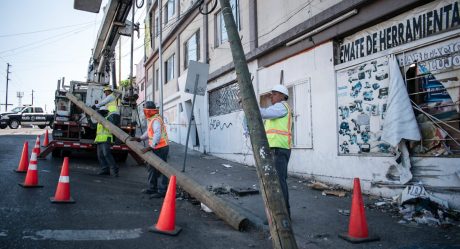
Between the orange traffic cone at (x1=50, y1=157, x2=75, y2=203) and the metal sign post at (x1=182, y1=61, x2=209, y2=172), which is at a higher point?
the metal sign post at (x1=182, y1=61, x2=209, y2=172)

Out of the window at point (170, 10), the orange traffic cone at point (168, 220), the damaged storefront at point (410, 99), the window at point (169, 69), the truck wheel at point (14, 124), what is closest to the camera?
the orange traffic cone at point (168, 220)

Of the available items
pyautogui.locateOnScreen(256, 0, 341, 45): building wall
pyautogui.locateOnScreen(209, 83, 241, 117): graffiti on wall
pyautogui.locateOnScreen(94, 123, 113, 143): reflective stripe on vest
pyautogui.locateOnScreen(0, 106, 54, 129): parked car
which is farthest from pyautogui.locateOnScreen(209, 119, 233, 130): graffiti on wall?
pyautogui.locateOnScreen(0, 106, 54, 129): parked car

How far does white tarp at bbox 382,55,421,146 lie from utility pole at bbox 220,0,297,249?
12.1 feet

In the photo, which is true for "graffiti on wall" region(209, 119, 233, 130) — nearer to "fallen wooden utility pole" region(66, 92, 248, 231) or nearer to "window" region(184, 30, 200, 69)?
"window" region(184, 30, 200, 69)

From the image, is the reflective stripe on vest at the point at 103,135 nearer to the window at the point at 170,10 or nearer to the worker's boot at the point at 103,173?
the worker's boot at the point at 103,173

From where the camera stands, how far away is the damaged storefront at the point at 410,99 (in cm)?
573

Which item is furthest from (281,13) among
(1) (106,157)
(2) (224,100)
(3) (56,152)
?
(3) (56,152)

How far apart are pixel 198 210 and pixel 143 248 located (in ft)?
6.62

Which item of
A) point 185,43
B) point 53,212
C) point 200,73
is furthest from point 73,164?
point 185,43

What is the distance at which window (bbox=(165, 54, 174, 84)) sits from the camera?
20.2m

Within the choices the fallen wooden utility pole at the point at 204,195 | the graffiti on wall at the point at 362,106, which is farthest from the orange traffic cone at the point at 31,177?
the graffiti on wall at the point at 362,106

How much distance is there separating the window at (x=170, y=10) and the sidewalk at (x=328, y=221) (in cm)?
1394

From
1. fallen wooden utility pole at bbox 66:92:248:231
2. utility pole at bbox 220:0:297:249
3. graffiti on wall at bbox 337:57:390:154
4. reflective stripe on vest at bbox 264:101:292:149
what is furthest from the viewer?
graffiti on wall at bbox 337:57:390:154

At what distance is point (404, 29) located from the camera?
6.45 m
